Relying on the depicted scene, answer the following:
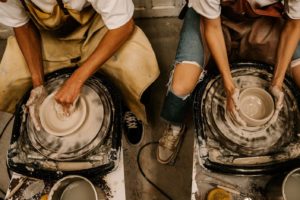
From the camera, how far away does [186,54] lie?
1551mm

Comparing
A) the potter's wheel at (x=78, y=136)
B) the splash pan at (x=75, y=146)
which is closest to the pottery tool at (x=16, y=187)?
the splash pan at (x=75, y=146)

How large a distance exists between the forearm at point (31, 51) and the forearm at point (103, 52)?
0.77 feet

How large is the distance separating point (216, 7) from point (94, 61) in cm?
62

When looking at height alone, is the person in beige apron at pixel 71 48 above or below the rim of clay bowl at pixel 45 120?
above

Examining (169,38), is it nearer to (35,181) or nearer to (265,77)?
(265,77)

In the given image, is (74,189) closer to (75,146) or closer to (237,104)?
(75,146)

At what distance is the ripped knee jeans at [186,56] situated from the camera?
1.54m

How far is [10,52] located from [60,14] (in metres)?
0.40

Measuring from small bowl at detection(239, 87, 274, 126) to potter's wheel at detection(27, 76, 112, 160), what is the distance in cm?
60

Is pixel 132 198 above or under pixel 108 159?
under

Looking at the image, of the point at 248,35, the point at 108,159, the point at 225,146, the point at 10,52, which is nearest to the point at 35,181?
the point at 108,159

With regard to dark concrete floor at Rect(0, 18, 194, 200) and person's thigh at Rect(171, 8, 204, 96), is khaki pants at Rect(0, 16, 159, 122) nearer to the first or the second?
person's thigh at Rect(171, 8, 204, 96)

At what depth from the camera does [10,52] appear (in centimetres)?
163

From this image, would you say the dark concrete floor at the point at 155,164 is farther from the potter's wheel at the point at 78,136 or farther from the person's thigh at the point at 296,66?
the person's thigh at the point at 296,66
